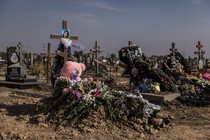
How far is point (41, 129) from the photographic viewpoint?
17.9ft

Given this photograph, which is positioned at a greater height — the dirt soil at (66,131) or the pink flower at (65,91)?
the pink flower at (65,91)

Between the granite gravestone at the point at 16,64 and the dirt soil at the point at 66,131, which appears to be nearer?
the dirt soil at the point at 66,131

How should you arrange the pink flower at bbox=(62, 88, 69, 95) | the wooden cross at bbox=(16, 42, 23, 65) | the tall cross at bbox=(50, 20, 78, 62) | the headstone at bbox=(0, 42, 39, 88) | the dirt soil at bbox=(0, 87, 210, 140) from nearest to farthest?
the dirt soil at bbox=(0, 87, 210, 140) → the pink flower at bbox=(62, 88, 69, 95) → the tall cross at bbox=(50, 20, 78, 62) → the headstone at bbox=(0, 42, 39, 88) → the wooden cross at bbox=(16, 42, 23, 65)

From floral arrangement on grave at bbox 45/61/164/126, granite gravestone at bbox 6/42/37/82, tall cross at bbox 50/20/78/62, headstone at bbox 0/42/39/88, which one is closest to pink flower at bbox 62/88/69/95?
floral arrangement on grave at bbox 45/61/164/126

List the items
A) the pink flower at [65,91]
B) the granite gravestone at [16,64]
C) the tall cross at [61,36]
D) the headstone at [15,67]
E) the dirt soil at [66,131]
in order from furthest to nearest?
the granite gravestone at [16,64] → the headstone at [15,67] → the tall cross at [61,36] → the pink flower at [65,91] → the dirt soil at [66,131]

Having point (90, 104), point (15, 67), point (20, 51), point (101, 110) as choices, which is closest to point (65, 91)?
point (90, 104)

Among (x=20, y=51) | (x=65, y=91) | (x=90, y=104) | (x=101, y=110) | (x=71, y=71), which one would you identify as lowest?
(x=101, y=110)

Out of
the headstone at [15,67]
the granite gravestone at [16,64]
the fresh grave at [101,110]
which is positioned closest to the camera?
the fresh grave at [101,110]

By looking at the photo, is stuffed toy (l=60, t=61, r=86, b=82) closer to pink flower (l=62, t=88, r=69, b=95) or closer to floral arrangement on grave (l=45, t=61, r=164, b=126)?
floral arrangement on grave (l=45, t=61, r=164, b=126)

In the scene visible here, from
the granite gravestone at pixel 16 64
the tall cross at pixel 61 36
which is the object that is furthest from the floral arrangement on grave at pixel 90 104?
the granite gravestone at pixel 16 64

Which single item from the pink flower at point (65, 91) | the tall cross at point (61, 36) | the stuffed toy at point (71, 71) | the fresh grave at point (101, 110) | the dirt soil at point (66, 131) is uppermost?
the tall cross at point (61, 36)

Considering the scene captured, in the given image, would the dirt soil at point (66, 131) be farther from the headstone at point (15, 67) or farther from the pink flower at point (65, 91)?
the headstone at point (15, 67)

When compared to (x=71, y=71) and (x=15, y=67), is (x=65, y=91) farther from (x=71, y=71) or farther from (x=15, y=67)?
(x=15, y=67)

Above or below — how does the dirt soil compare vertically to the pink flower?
below
